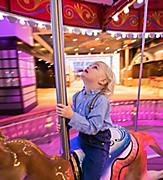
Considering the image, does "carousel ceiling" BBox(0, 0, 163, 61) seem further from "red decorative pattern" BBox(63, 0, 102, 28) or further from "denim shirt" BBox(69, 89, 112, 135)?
"denim shirt" BBox(69, 89, 112, 135)

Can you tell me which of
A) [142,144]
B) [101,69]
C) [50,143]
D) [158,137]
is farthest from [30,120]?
[101,69]

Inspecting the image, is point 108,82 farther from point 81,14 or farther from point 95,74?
point 81,14

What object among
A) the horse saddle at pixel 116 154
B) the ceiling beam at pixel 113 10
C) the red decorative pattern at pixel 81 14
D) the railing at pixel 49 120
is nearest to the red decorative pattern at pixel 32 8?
the red decorative pattern at pixel 81 14

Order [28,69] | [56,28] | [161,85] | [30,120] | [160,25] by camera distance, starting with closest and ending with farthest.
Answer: [56,28] < [160,25] < [30,120] < [28,69] < [161,85]

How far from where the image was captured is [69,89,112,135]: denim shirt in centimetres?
81

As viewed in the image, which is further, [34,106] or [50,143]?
Result: [34,106]

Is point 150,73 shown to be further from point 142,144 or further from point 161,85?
point 142,144

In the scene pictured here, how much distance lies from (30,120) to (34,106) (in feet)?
9.48

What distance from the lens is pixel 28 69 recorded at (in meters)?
6.25

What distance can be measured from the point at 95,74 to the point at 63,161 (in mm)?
362

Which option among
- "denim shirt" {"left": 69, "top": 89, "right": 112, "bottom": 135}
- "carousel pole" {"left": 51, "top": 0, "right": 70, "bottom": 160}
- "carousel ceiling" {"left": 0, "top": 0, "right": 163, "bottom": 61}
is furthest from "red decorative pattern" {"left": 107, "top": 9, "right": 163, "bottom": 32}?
"carousel pole" {"left": 51, "top": 0, "right": 70, "bottom": 160}

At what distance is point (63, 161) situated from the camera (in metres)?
0.84

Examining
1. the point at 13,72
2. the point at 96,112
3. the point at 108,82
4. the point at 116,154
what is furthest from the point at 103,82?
the point at 13,72

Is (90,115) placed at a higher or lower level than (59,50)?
lower
